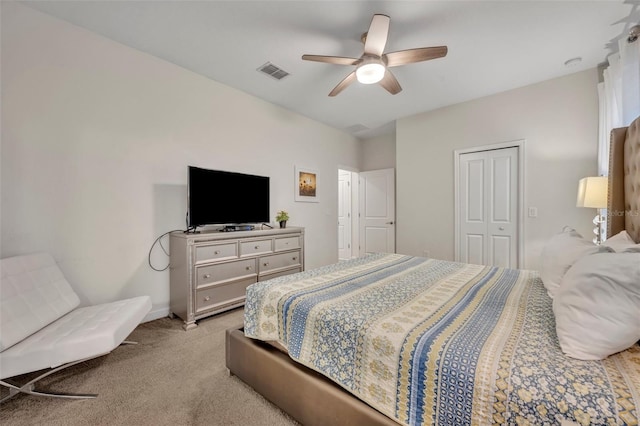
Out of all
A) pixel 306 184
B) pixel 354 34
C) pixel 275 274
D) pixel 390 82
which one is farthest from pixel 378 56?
pixel 275 274

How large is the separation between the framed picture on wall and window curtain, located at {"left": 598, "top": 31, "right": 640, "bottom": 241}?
140 inches

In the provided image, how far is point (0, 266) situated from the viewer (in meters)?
1.69

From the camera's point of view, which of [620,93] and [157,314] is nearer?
[620,93]

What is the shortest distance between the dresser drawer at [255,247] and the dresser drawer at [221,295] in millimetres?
304

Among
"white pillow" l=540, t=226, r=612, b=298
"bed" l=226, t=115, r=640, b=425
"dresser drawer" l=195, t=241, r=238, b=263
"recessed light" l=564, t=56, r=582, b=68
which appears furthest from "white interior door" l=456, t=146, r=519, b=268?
"dresser drawer" l=195, t=241, r=238, b=263

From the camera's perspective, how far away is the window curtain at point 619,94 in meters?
1.91

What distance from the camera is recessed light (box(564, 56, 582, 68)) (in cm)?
276

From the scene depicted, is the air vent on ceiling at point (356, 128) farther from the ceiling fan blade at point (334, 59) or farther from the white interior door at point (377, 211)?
the ceiling fan blade at point (334, 59)

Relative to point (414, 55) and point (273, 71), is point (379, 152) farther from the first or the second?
point (414, 55)

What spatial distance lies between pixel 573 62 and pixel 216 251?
4406 millimetres

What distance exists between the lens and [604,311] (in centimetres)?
→ 86

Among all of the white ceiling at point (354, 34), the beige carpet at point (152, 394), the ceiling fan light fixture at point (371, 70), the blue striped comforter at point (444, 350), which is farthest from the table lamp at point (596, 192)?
the beige carpet at point (152, 394)

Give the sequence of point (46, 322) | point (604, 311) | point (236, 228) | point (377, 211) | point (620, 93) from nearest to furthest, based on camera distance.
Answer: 1. point (604, 311)
2. point (46, 322)
3. point (620, 93)
4. point (236, 228)
5. point (377, 211)

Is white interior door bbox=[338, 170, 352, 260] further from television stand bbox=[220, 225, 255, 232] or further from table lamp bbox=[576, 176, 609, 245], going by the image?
table lamp bbox=[576, 176, 609, 245]
